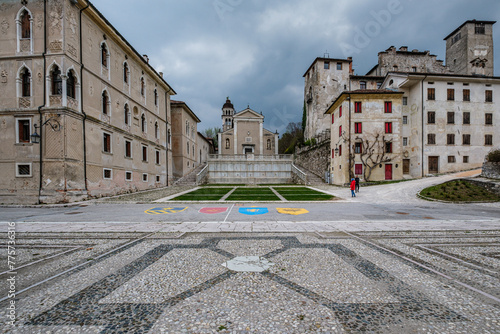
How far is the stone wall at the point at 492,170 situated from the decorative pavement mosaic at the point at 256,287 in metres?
20.2

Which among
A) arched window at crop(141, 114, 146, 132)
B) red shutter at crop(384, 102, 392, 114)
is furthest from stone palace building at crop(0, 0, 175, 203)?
red shutter at crop(384, 102, 392, 114)

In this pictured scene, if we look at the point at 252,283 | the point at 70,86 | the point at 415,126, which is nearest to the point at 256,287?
the point at 252,283

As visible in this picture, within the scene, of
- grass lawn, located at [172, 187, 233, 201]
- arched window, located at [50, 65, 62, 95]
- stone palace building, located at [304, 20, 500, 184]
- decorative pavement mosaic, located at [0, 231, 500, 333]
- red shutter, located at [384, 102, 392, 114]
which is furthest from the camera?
red shutter, located at [384, 102, 392, 114]

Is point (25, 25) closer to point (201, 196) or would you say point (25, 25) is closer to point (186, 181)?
point (201, 196)

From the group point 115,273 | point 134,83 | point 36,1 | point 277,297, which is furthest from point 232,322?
point 134,83

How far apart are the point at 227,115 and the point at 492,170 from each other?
72379mm

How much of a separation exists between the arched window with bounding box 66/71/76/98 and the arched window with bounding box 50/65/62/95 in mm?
441

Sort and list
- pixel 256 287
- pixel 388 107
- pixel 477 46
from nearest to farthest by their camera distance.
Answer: pixel 256 287
pixel 388 107
pixel 477 46

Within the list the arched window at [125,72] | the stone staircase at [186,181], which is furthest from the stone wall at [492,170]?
the arched window at [125,72]

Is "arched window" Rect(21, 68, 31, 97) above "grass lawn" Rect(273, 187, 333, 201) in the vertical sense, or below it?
above

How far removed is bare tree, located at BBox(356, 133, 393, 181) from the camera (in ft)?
96.2

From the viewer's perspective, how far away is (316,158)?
40.2 metres

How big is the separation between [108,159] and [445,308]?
22507 millimetres

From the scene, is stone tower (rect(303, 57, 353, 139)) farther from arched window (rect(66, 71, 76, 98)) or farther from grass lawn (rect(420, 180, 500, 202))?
arched window (rect(66, 71, 76, 98))
